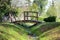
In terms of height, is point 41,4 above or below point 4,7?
below

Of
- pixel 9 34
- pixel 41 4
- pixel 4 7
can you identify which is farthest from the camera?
pixel 41 4

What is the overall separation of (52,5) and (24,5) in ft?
32.7

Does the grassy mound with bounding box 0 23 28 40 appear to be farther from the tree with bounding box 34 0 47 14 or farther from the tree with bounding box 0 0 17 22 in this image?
the tree with bounding box 34 0 47 14

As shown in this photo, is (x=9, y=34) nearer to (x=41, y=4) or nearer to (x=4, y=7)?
(x=4, y=7)

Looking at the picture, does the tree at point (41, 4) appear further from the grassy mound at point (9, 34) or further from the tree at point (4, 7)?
the grassy mound at point (9, 34)

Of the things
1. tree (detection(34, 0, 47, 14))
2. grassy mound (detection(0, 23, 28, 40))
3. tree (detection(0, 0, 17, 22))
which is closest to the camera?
grassy mound (detection(0, 23, 28, 40))

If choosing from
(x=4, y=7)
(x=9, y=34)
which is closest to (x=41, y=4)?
(x=4, y=7)

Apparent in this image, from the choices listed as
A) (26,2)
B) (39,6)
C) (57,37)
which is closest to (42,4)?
(39,6)

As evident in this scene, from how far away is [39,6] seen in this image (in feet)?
148

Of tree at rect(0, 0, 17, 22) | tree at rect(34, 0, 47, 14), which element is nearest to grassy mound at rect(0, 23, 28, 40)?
tree at rect(0, 0, 17, 22)

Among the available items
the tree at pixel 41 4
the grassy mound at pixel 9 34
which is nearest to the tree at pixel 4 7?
the grassy mound at pixel 9 34

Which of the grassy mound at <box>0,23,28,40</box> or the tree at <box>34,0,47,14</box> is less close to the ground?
the grassy mound at <box>0,23,28,40</box>

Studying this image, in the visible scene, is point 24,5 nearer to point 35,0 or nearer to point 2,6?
point 35,0

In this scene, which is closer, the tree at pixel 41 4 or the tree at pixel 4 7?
the tree at pixel 4 7
